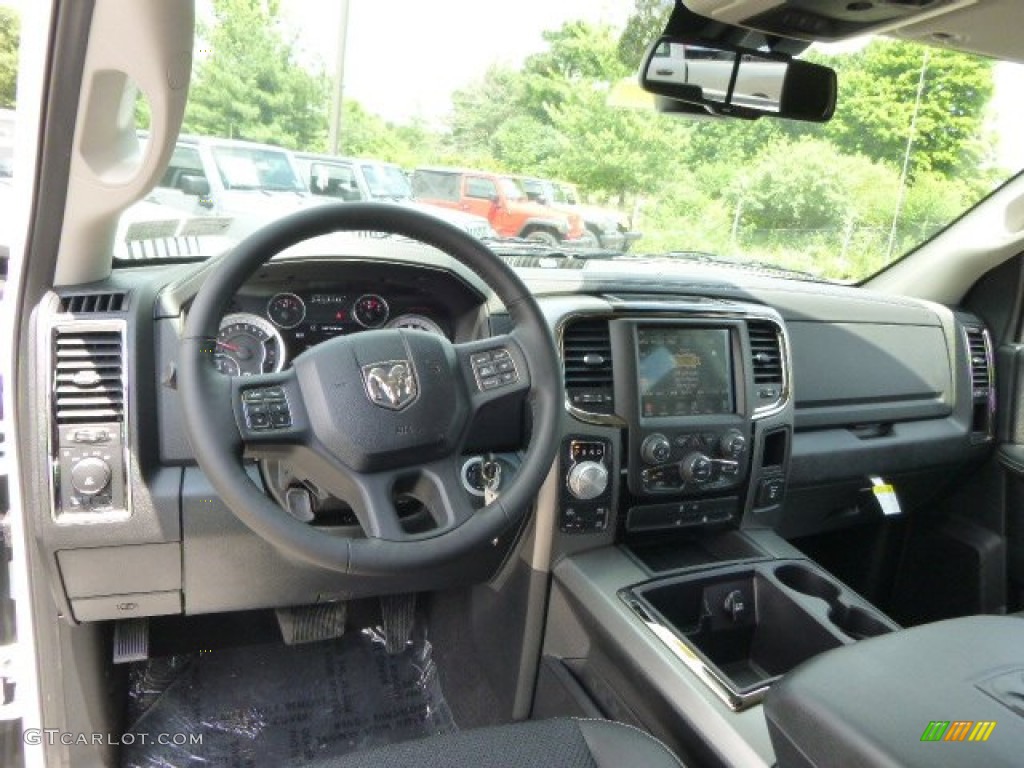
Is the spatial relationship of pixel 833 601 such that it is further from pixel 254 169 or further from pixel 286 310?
pixel 254 169

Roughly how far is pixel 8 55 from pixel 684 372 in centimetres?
168

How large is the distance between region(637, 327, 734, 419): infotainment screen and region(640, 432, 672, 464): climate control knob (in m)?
0.06

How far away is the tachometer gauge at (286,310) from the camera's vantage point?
6.46 ft

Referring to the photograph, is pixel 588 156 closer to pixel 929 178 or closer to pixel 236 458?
pixel 929 178

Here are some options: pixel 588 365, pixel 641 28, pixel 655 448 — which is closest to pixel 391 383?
pixel 588 365

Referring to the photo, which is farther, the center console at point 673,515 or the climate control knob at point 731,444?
the climate control knob at point 731,444

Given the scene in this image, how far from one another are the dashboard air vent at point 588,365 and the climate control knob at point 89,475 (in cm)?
106

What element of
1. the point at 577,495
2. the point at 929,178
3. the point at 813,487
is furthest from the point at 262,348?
the point at 929,178

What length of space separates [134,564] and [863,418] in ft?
7.65

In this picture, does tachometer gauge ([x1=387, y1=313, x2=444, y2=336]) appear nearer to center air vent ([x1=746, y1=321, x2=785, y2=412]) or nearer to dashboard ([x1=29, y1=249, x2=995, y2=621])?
dashboard ([x1=29, y1=249, x2=995, y2=621])

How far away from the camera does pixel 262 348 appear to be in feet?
6.35

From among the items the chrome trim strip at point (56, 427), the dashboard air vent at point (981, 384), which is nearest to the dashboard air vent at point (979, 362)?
the dashboard air vent at point (981, 384)

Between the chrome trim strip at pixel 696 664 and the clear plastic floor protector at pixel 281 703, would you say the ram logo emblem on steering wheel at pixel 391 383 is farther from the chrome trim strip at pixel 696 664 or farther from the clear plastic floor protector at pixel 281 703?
the clear plastic floor protector at pixel 281 703

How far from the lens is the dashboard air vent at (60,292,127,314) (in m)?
1.73
